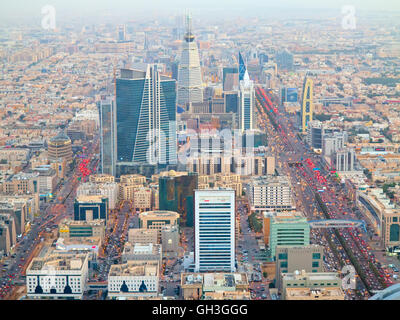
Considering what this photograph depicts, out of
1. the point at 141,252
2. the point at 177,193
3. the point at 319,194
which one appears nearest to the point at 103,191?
the point at 177,193

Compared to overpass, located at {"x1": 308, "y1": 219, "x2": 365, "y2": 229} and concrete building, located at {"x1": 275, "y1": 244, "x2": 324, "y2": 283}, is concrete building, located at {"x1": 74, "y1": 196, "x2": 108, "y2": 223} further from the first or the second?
concrete building, located at {"x1": 275, "y1": 244, "x2": 324, "y2": 283}

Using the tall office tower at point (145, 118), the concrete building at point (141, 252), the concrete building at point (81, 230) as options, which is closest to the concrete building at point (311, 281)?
the concrete building at point (141, 252)

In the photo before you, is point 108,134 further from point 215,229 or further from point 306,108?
point 306,108

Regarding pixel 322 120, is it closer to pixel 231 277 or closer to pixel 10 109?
pixel 10 109

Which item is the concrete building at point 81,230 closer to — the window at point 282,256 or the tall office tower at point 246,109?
the window at point 282,256

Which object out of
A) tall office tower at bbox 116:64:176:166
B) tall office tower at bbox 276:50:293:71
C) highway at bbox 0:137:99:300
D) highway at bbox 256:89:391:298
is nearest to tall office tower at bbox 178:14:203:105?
highway at bbox 256:89:391:298

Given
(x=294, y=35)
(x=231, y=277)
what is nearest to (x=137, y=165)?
(x=231, y=277)
